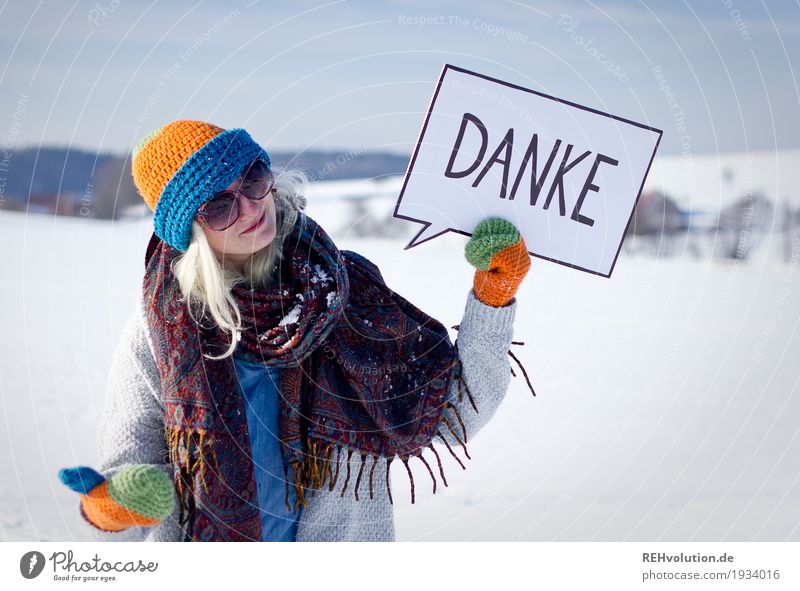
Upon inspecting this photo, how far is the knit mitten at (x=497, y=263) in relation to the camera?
1.74m

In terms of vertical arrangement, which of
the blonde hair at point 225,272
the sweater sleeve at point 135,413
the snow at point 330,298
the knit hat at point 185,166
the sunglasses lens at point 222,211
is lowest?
the sweater sleeve at point 135,413

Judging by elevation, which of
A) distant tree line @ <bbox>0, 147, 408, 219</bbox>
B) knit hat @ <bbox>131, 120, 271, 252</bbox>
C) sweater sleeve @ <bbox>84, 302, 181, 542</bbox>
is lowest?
sweater sleeve @ <bbox>84, 302, 181, 542</bbox>

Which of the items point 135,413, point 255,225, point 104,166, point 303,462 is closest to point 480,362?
point 303,462

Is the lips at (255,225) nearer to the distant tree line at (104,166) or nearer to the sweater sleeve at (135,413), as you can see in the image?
the distant tree line at (104,166)

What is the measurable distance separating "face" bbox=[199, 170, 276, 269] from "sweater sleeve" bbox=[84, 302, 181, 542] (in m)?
0.25

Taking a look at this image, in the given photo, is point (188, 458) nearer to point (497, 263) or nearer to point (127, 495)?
point (127, 495)

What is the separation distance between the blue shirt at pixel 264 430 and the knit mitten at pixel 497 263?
533 mm

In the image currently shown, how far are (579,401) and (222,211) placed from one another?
117 inches

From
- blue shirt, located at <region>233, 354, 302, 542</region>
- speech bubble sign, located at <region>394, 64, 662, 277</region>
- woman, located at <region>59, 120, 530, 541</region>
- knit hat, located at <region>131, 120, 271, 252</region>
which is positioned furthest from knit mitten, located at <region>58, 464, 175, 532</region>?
speech bubble sign, located at <region>394, 64, 662, 277</region>

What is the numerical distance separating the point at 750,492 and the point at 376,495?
2165 millimetres

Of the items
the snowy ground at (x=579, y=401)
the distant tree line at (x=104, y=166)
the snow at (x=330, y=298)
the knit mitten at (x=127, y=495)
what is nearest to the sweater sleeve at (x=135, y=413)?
the knit mitten at (x=127, y=495)

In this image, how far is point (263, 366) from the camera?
72.6 inches

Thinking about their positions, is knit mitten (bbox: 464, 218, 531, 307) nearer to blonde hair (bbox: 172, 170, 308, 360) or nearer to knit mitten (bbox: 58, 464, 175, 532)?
blonde hair (bbox: 172, 170, 308, 360)

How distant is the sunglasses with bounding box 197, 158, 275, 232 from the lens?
5.56 ft
